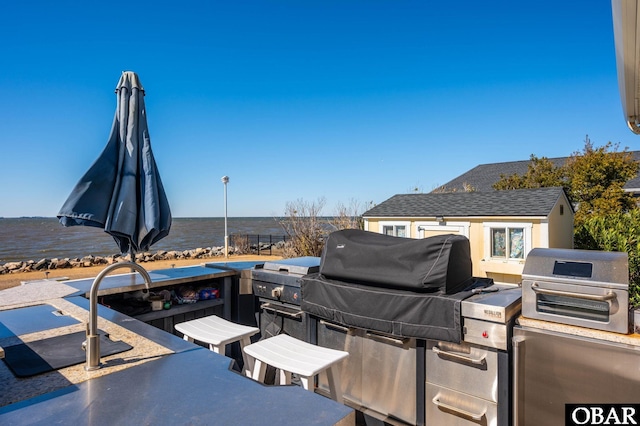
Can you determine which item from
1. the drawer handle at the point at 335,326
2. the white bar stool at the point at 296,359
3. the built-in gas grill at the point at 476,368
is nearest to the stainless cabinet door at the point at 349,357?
the drawer handle at the point at 335,326

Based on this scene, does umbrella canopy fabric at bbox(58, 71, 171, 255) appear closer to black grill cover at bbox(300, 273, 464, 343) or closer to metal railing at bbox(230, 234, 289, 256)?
black grill cover at bbox(300, 273, 464, 343)

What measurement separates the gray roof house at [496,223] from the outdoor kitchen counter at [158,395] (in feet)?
32.2

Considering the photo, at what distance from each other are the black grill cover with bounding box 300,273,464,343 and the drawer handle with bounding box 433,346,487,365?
0.11 m

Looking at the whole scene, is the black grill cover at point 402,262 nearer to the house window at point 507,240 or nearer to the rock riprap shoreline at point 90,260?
the house window at point 507,240

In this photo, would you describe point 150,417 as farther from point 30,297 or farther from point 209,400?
point 30,297

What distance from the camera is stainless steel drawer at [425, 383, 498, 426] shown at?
2.08 metres

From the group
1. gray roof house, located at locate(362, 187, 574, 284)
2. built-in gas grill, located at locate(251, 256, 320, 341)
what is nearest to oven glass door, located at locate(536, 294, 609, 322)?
built-in gas grill, located at locate(251, 256, 320, 341)

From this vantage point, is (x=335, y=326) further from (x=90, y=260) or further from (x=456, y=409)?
(x=90, y=260)

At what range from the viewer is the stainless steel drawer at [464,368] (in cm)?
207

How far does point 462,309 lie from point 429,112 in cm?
1715

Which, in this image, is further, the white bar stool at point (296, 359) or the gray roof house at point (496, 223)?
the gray roof house at point (496, 223)

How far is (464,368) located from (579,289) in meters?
0.81

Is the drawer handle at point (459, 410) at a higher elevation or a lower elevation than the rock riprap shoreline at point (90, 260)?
higher

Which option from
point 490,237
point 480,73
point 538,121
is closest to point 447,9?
point 480,73
